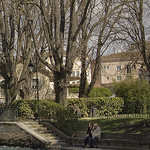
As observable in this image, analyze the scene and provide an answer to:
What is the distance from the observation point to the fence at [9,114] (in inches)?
947

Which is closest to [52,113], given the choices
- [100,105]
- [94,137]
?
[94,137]

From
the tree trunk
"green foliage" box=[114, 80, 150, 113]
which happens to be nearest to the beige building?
"green foliage" box=[114, 80, 150, 113]

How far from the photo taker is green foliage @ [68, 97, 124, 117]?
2973cm

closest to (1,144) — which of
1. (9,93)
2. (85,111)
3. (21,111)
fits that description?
(21,111)

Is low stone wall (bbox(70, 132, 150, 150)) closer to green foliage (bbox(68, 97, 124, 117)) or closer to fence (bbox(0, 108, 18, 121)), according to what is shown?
fence (bbox(0, 108, 18, 121))

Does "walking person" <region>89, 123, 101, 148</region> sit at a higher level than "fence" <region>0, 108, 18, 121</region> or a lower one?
lower

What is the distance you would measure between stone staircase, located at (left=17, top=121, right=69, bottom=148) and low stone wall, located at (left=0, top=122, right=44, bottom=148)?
27 centimetres

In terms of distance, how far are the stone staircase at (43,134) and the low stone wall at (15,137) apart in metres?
0.27

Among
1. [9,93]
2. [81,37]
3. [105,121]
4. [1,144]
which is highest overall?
[81,37]

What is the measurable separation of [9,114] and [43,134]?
3701mm

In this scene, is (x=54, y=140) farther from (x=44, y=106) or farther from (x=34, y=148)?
Result: (x=44, y=106)

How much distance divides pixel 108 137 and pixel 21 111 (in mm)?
8119

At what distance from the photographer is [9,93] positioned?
89.1ft

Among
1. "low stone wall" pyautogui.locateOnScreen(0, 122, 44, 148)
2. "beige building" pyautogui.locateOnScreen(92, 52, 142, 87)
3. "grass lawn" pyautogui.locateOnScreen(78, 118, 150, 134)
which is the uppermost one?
"beige building" pyautogui.locateOnScreen(92, 52, 142, 87)
